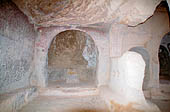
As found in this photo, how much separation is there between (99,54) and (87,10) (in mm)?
2472

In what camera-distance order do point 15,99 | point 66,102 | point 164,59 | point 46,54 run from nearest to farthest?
point 15,99
point 66,102
point 46,54
point 164,59

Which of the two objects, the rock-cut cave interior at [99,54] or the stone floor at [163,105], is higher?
the rock-cut cave interior at [99,54]

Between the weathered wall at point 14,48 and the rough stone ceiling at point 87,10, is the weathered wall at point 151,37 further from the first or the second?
the weathered wall at point 14,48

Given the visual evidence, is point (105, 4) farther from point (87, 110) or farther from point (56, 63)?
point (56, 63)

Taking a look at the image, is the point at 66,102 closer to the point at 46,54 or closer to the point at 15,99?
the point at 15,99

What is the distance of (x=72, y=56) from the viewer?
827 cm

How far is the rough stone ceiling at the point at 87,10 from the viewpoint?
3303 millimetres

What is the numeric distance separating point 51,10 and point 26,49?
77.6 inches

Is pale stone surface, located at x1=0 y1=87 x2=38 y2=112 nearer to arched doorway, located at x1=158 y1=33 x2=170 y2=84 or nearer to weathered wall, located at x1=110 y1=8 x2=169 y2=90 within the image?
weathered wall, located at x1=110 y1=8 x2=169 y2=90

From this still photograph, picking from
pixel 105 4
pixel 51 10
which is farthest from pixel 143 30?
pixel 51 10

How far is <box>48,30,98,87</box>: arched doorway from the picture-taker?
783 centimetres

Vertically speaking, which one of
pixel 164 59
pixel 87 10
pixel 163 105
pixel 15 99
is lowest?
pixel 163 105

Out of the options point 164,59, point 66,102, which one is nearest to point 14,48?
point 66,102

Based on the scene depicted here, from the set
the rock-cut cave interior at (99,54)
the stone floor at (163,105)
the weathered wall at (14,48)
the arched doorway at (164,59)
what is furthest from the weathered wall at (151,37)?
the arched doorway at (164,59)
